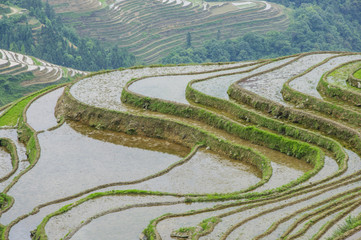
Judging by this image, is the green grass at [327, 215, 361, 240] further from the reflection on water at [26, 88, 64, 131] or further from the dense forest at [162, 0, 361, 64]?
the dense forest at [162, 0, 361, 64]

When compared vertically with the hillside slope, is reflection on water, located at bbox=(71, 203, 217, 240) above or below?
above

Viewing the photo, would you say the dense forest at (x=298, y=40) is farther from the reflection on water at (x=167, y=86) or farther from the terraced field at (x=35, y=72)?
the reflection on water at (x=167, y=86)

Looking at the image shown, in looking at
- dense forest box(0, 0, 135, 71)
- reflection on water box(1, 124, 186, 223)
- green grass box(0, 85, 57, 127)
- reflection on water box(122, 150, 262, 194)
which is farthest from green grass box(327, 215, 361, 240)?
dense forest box(0, 0, 135, 71)

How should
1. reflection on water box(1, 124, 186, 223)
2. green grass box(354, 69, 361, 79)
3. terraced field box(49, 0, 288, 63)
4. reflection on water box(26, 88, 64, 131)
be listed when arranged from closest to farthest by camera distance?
reflection on water box(1, 124, 186, 223) → green grass box(354, 69, 361, 79) → reflection on water box(26, 88, 64, 131) → terraced field box(49, 0, 288, 63)

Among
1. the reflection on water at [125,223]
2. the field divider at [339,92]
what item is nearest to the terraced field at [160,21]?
the field divider at [339,92]

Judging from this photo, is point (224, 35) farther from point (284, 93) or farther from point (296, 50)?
point (284, 93)

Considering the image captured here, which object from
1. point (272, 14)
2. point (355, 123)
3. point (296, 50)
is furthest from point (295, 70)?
Answer: point (272, 14)
